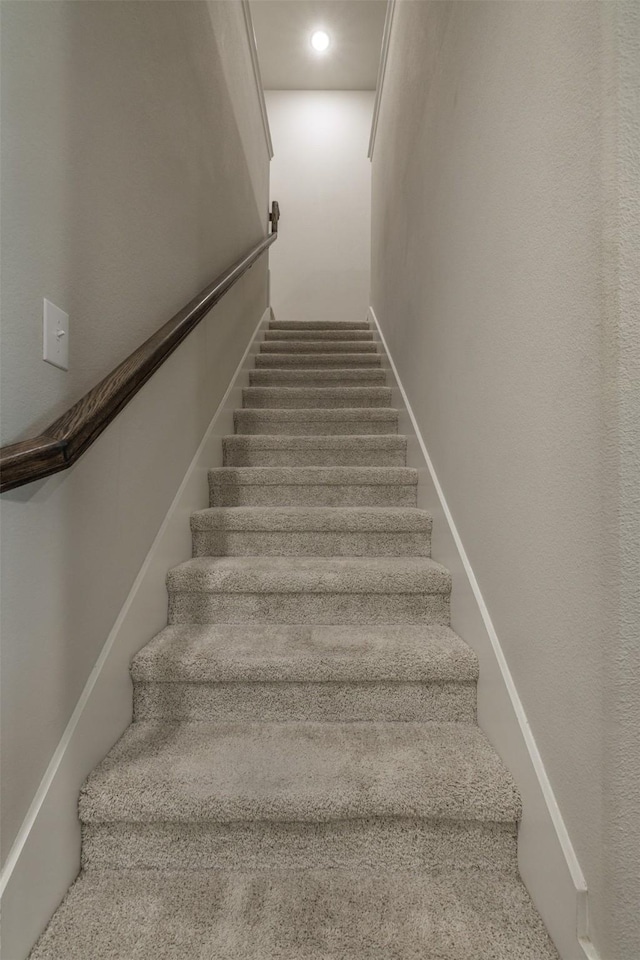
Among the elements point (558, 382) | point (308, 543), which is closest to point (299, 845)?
point (308, 543)

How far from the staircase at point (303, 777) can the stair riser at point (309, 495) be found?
0.22 metres

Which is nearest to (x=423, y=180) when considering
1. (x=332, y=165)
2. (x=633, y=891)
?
(x=633, y=891)

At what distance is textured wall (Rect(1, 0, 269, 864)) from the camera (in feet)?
2.48

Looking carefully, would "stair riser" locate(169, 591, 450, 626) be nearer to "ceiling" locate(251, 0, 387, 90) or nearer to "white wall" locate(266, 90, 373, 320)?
"white wall" locate(266, 90, 373, 320)

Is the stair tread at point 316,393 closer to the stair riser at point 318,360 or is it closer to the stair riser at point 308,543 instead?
the stair riser at point 318,360

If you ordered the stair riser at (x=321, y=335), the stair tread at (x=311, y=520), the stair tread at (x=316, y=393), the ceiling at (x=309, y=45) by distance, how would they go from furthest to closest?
the ceiling at (x=309, y=45)
the stair riser at (x=321, y=335)
the stair tread at (x=316, y=393)
the stair tread at (x=311, y=520)

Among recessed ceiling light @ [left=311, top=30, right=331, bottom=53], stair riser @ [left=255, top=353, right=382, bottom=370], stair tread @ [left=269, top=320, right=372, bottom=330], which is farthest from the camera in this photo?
recessed ceiling light @ [left=311, top=30, right=331, bottom=53]

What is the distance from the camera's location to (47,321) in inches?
32.4

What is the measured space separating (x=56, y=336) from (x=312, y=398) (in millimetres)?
1715

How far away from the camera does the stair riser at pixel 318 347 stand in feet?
10.3

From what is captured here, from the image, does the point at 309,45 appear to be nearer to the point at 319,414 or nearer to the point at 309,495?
the point at 319,414

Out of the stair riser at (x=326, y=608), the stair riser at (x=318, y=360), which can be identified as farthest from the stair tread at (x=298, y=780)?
the stair riser at (x=318, y=360)

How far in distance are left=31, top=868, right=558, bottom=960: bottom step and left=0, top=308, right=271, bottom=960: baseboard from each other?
0.05 metres

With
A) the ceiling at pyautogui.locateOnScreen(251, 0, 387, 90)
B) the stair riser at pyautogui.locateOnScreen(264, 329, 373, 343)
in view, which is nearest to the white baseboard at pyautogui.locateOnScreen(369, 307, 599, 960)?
the stair riser at pyautogui.locateOnScreen(264, 329, 373, 343)
